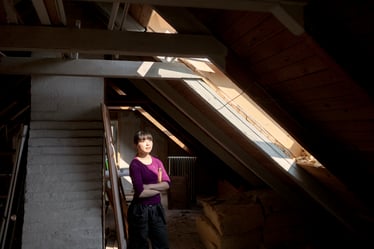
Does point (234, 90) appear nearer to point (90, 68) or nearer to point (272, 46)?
point (272, 46)

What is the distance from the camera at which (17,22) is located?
1.99m

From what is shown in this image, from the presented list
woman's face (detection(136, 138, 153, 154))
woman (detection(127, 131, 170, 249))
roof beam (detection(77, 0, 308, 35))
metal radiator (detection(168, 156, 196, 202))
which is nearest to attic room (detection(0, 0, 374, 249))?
roof beam (detection(77, 0, 308, 35))

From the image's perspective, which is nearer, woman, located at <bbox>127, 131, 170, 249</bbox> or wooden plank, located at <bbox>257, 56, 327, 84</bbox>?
wooden plank, located at <bbox>257, 56, 327, 84</bbox>

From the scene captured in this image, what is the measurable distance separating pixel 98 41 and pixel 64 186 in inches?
76.6

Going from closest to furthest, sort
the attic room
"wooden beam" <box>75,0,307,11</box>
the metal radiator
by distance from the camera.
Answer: "wooden beam" <box>75,0,307,11</box>, the attic room, the metal radiator

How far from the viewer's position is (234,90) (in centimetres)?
277

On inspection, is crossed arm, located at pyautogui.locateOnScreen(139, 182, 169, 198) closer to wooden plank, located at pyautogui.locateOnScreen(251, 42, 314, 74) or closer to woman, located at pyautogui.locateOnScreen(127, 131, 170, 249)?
woman, located at pyautogui.locateOnScreen(127, 131, 170, 249)

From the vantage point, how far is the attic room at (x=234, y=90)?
1.45 meters

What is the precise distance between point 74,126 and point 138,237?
1.61 metres

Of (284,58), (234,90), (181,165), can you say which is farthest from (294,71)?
(181,165)

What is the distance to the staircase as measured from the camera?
127 inches

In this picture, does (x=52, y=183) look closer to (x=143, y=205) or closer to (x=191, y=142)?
(x=143, y=205)

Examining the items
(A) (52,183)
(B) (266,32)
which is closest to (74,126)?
(A) (52,183)

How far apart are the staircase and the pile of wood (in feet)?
4.16
